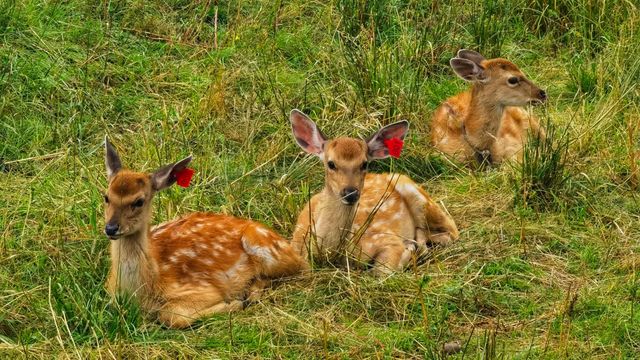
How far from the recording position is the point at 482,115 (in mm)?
8930

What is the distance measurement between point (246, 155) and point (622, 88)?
2.26 meters

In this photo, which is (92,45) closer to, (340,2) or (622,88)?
(340,2)

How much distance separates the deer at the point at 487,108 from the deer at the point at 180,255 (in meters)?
2.12

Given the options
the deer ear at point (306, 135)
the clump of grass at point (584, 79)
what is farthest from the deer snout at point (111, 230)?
the clump of grass at point (584, 79)

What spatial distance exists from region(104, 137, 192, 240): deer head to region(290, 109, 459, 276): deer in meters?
0.71

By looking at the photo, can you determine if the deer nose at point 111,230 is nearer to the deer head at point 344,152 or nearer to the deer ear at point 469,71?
the deer head at point 344,152

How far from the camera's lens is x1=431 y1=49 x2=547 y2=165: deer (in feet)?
Result: 28.4

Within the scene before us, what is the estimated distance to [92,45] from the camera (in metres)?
9.03

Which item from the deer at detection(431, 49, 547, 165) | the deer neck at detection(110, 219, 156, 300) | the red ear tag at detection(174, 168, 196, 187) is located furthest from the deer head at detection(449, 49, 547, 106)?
the deer neck at detection(110, 219, 156, 300)

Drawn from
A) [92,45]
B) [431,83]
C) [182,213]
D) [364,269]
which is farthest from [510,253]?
[92,45]

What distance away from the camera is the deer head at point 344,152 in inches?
269

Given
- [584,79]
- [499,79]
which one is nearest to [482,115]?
[499,79]

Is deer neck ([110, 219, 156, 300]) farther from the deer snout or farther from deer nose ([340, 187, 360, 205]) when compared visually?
deer nose ([340, 187, 360, 205])

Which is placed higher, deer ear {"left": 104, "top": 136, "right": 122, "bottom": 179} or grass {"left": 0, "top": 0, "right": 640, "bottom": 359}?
deer ear {"left": 104, "top": 136, "right": 122, "bottom": 179}
